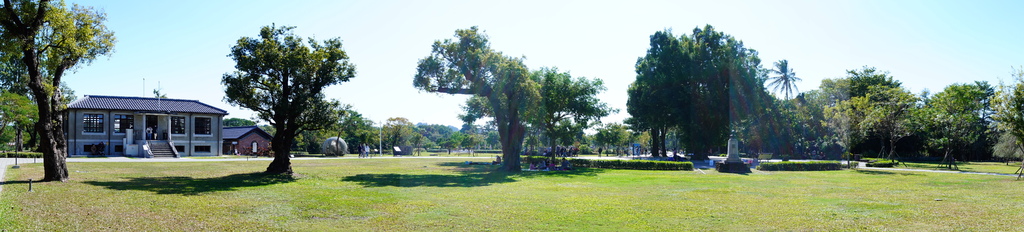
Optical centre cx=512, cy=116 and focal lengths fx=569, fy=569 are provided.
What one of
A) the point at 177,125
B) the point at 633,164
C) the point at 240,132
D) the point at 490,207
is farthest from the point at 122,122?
the point at 490,207

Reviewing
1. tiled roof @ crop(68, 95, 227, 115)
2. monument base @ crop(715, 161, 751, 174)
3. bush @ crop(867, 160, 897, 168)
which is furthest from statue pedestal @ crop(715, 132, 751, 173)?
tiled roof @ crop(68, 95, 227, 115)

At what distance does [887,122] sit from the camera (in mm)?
38250

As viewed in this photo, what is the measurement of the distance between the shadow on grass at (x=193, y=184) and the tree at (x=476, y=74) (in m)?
9.46

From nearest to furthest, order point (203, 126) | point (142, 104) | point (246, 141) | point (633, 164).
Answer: point (633, 164) → point (142, 104) → point (203, 126) → point (246, 141)

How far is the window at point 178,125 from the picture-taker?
5062 centimetres

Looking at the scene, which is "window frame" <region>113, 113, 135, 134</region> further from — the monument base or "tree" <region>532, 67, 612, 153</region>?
the monument base

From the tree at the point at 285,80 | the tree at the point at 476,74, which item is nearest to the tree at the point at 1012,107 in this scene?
the tree at the point at 476,74

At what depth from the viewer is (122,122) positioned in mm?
47969

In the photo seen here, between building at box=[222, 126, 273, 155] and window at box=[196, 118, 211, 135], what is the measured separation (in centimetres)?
527

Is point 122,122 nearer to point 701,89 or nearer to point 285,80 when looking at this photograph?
point 285,80

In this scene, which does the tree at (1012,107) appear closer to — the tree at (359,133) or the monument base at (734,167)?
the monument base at (734,167)

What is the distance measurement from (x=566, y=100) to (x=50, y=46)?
2713 centimetres

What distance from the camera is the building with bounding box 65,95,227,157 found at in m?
45.6

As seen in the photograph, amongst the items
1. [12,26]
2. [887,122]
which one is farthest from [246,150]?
[887,122]
